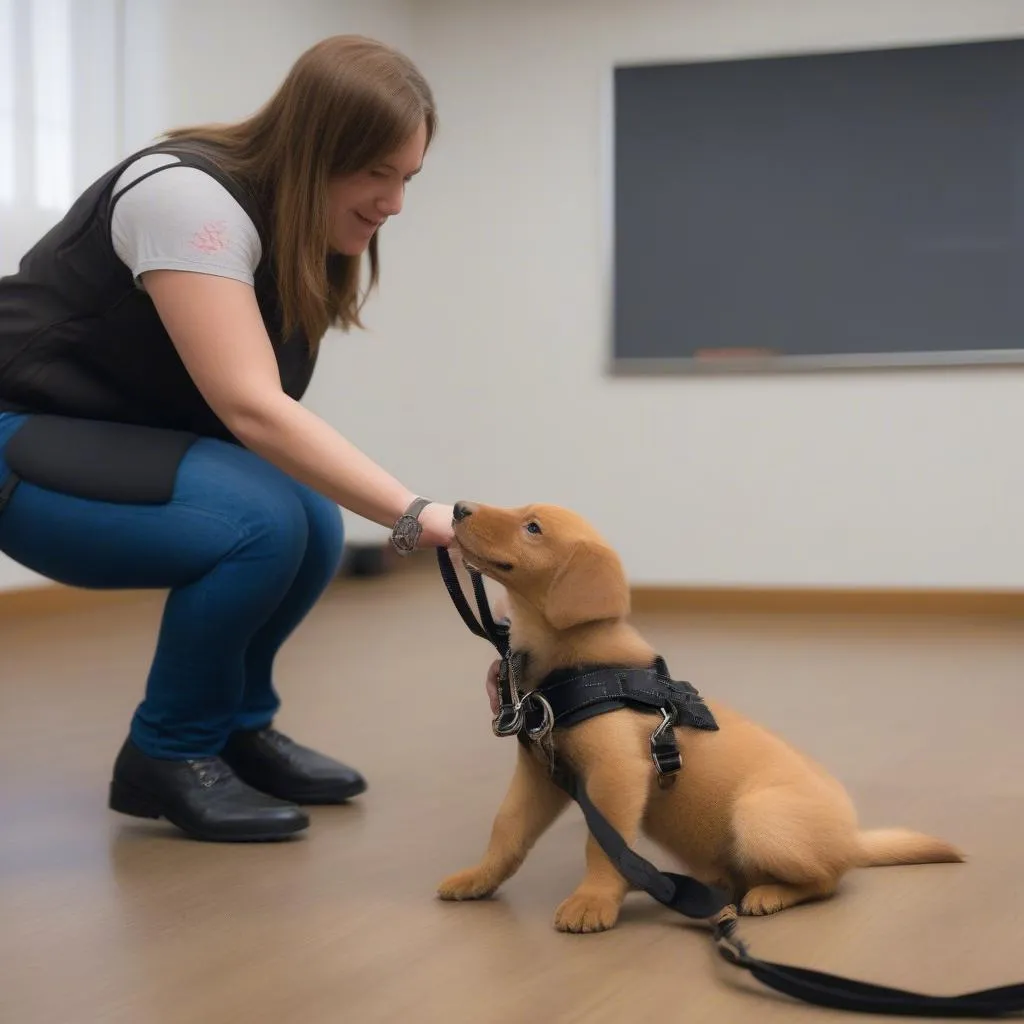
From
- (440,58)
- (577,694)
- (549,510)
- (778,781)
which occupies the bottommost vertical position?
(778,781)

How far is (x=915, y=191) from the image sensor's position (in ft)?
15.8

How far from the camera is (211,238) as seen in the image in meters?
1.72

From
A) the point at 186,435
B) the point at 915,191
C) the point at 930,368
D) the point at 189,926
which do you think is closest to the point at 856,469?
the point at 930,368

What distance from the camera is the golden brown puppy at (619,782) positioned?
4.95 feet

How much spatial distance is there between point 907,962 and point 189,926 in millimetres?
774

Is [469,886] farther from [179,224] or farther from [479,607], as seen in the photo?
[179,224]

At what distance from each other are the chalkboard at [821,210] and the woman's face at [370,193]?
10.7 feet

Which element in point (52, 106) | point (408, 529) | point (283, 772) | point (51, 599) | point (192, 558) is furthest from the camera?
point (51, 599)

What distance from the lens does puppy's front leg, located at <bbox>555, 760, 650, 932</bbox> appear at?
149cm

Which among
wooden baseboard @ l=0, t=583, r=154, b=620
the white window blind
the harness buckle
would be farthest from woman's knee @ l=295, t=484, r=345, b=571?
wooden baseboard @ l=0, t=583, r=154, b=620

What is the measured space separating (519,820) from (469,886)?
0.11 m

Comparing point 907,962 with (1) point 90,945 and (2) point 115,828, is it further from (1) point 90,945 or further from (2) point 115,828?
(2) point 115,828

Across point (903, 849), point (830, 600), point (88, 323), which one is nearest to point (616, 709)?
point (903, 849)

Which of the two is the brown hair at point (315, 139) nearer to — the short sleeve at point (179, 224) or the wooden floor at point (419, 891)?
the short sleeve at point (179, 224)
